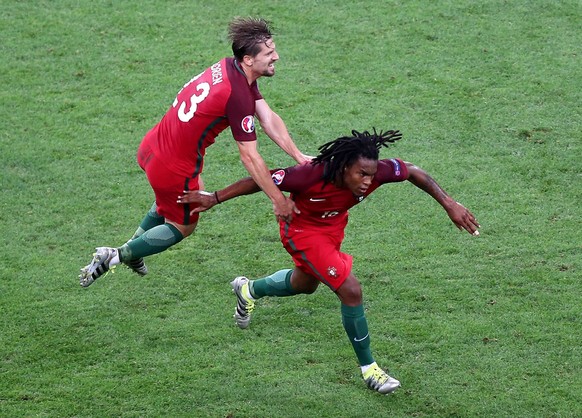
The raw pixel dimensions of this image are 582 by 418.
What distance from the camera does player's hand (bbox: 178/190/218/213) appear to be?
7703 millimetres

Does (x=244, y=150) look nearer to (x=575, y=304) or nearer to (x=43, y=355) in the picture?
(x=43, y=355)

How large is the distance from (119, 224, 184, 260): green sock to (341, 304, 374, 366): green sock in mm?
1588

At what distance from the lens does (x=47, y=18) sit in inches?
558

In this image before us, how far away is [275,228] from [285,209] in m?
2.65

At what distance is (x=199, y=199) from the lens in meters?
7.73

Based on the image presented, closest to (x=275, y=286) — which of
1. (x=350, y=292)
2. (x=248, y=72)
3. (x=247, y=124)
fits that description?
(x=350, y=292)

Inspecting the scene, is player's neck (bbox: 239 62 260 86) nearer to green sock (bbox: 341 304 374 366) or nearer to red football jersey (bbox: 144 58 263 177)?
red football jersey (bbox: 144 58 263 177)

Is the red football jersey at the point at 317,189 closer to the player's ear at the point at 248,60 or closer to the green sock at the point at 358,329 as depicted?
the green sock at the point at 358,329

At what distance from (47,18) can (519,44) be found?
251 inches

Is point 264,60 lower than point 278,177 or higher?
higher

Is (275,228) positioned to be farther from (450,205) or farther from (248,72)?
(450,205)

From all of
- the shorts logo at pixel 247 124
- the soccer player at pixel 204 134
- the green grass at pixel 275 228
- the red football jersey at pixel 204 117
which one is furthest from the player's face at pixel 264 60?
the green grass at pixel 275 228

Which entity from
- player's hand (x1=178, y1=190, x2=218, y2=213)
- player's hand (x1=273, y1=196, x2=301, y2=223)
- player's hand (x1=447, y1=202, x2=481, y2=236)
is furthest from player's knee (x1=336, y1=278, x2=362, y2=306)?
player's hand (x1=178, y1=190, x2=218, y2=213)

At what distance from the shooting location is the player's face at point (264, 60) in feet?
25.1
